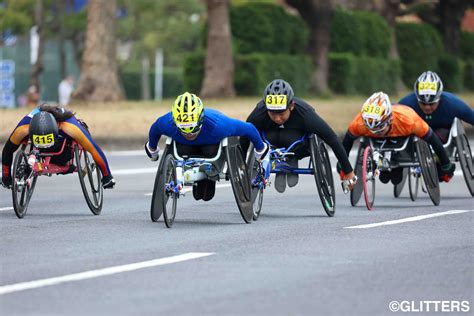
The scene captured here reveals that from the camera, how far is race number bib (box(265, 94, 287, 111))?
1557 cm

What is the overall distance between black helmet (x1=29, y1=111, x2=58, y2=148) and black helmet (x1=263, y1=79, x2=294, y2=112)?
2265mm

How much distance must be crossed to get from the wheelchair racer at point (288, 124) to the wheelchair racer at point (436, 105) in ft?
10.8

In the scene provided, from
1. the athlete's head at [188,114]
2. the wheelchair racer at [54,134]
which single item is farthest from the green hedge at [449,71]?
the athlete's head at [188,114]

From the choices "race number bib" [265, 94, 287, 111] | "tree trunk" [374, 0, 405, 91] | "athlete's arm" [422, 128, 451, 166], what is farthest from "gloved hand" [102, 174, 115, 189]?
"tree trunk" [374, 0, 405, 91]

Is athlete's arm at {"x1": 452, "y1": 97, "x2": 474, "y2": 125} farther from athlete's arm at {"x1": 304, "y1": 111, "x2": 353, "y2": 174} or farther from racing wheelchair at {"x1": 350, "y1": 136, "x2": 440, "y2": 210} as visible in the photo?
athlete's arm at {"x1": 304, "y1": 111, "x2": 353, "y2": 174}

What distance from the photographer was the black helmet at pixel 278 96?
51.0 ft

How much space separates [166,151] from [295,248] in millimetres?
2633

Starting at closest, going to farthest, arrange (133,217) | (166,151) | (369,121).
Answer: (166,151) < (133,217) < (369,121)

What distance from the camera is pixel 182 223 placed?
1493cm

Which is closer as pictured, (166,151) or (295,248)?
(295,248)

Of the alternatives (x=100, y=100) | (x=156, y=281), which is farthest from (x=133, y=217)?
(x=100, y=100)

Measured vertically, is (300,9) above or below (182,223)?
above

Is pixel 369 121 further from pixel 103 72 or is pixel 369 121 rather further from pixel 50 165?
pixel 103 72

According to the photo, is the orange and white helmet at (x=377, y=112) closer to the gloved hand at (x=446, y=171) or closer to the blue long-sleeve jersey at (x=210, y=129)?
the gloved hand at (x=446, y=171)
